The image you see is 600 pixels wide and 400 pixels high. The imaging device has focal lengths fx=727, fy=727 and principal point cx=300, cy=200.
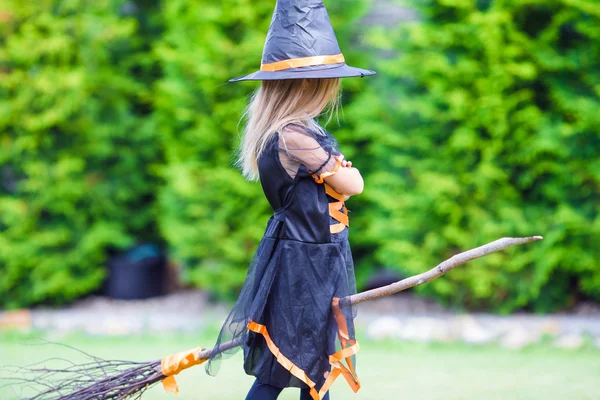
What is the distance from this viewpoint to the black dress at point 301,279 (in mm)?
2666

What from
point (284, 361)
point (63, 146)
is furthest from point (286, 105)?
point (63, 146)

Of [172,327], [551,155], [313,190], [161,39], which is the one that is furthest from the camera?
[161,39]

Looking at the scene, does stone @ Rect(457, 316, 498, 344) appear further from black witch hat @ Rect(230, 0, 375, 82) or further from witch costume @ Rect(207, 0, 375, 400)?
black witch hat @ Rect(230, 0, 375, 82)

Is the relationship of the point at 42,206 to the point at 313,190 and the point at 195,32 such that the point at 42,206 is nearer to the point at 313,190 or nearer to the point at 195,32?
the point at 195,32

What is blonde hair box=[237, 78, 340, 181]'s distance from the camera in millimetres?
2719

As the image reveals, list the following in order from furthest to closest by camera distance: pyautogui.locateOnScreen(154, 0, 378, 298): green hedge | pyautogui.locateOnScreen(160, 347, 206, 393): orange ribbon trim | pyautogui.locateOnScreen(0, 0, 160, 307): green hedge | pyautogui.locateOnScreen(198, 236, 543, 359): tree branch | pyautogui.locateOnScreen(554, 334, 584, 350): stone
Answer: pyautogui.locateOnScreen(0, 0, 160, 307): green hedge → pyautogui.locateOnScreen(154, 0, 378, 298): green hedge → pyautogui.locateOnScreen(554, 334, 584, 350): stone → pyautogui.locateOnScreen(160, 347, 206, 393): orange ribbon trim → pyautogui.locateOnScreen(198, 236, 543, 359): tree branch

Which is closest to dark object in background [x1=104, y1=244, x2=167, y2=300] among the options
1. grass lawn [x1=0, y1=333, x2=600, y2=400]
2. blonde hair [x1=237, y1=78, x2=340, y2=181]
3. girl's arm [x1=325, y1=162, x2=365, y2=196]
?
grass lawn [x1=0, y1=333, x2=600, y2=400]

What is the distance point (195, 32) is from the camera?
6039mm

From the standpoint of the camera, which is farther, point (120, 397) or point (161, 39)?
point (161, 39)

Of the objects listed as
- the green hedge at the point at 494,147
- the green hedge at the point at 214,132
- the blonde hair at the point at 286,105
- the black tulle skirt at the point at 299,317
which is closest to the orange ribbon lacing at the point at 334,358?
the black tulle skirt at the point at 299,317

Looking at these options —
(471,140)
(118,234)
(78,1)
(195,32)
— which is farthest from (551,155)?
(78,1)

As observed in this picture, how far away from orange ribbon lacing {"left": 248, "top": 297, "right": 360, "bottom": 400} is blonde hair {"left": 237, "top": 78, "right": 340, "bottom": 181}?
2.13 feet

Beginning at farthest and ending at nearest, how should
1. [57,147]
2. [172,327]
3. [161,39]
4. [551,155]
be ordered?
[161,39] → [57,147] → [172,327] → [551,155]

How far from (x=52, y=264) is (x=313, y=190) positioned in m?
4.03
